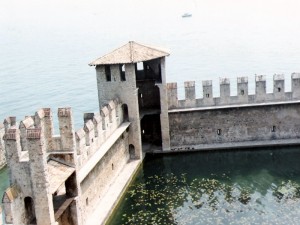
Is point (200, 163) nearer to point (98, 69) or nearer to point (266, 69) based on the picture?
point (98, 69)

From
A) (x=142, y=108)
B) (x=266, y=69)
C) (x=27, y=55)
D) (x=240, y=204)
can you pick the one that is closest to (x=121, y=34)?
(x=27, y=55)

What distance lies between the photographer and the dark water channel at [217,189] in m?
20.3

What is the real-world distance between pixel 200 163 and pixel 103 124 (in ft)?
20.0

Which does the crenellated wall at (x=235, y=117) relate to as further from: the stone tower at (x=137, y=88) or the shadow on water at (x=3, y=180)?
the shadow on water at (x=3, y=180)

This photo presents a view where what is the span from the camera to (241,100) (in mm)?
27688

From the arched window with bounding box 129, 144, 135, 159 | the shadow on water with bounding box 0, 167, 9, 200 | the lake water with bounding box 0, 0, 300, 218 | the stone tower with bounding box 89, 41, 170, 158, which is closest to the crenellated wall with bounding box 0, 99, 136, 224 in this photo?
the stone tower with bounding box 89, 41, 170, 158

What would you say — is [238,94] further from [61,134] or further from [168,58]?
[168,58]

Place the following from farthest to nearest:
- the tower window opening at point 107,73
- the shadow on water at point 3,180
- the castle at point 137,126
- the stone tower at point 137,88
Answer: the tower window opening at point 107,73 → the stone tower at point 137,88 → the shadow on water at point 3,180 → the castle at point 137,126

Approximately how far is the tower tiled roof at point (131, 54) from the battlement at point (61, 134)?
7.18 feet

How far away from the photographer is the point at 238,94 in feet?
90.4

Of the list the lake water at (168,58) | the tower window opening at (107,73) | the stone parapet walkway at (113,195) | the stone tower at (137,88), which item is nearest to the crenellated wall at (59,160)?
the stone parapet walkway at (113,195)

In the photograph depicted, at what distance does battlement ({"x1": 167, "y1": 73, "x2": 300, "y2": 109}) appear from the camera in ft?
89.8

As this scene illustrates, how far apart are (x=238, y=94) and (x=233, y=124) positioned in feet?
5.45

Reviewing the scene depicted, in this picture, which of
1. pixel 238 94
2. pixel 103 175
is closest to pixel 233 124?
pixel 238 94
